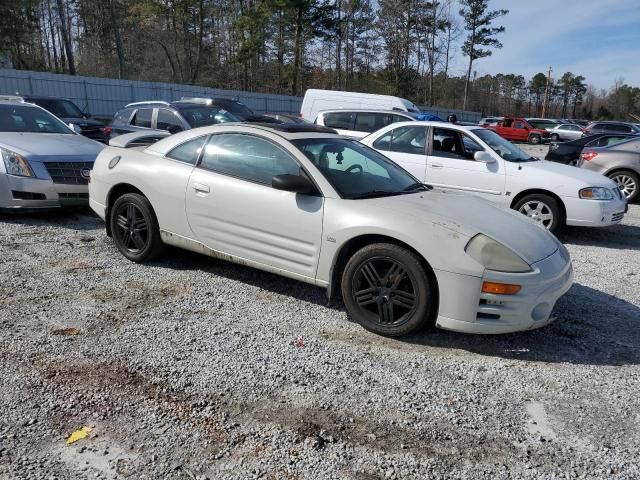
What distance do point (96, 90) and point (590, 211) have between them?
994 inches

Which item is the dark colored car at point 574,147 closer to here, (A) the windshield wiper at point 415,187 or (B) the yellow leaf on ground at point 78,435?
(A) the windshield wiper at point 415,187

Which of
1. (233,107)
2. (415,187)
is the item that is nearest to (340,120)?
(233,107)

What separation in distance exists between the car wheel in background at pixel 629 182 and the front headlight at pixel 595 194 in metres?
3.99

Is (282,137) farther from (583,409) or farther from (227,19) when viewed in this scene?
(227,19)

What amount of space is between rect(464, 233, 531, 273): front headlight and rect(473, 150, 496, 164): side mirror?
156 inches

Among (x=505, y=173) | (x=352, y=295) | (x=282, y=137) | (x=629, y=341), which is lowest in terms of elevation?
(x=629, y=341)

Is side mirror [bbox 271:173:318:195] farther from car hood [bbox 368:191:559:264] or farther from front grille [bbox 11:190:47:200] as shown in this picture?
front grille [bbox 11:190:47:200]

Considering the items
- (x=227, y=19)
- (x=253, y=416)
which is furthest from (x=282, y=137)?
(x=227, y=19)

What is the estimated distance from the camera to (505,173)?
712 centimetres

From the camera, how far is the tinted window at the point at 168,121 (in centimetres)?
981

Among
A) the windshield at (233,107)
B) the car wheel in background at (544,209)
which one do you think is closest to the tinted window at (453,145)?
the car wheel in background at (544,209)

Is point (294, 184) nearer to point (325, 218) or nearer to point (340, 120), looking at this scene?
point (325, 218)

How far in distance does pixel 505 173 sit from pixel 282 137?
4.04m

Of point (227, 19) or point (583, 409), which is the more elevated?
point (227, 19)
